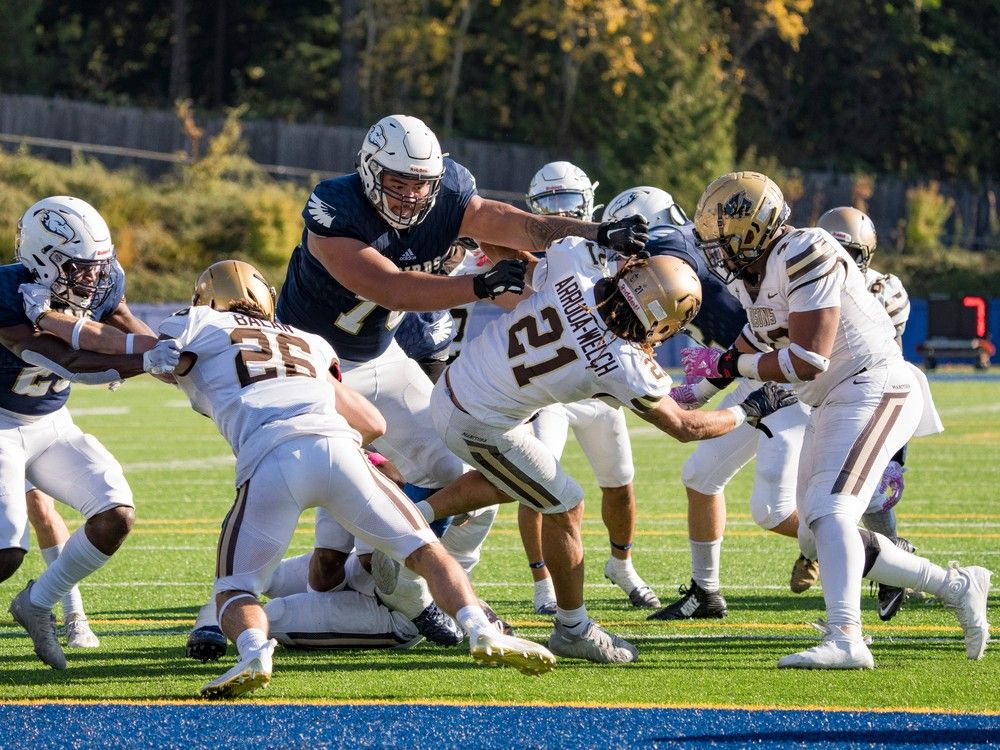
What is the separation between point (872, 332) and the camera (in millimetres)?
5363

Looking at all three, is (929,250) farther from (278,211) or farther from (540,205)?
(540,205)

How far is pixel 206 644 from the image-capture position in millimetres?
5051

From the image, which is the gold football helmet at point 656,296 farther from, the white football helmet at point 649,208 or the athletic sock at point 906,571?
the white football helmet at point 649,208

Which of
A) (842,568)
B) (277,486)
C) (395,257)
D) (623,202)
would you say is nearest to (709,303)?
(623,202)

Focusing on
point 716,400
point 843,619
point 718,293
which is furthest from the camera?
point 716,400

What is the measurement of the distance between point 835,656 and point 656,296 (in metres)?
1.27

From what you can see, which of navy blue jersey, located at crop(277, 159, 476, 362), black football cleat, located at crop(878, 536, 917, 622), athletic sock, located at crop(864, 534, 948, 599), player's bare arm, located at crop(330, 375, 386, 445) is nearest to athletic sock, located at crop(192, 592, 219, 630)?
player's bare arm, located at crop(330, 375, 386, 445)

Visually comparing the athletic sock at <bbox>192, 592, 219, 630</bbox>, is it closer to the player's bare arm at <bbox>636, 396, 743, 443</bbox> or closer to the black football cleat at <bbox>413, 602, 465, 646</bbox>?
the black football cleat at <bbox>413, 602, 465, 646</bbox>

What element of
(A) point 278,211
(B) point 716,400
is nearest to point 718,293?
(B) point 716,400

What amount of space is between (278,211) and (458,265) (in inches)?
879

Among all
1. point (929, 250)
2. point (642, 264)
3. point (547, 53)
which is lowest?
point (929, 250)

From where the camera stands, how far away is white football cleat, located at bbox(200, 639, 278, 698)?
4.40 m

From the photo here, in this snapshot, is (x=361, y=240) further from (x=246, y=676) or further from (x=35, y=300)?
(x=246, y=676)

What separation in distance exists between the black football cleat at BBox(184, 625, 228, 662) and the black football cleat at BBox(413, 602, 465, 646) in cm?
77
